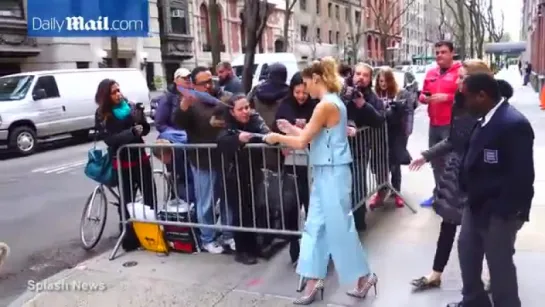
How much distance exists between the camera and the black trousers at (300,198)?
5.32 metres

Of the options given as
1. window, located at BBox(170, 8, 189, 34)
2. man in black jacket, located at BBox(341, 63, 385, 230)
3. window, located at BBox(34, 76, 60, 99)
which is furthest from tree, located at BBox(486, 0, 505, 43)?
man in black jacket, located at BBox(341, 63, 385, 230)

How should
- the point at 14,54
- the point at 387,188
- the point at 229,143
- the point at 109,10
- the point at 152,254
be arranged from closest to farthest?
the point at 229,143 < the point at 152,254 < the point at 387,188 < the point at 109,10 < the point at 14,54

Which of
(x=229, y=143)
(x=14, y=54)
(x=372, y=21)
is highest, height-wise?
(x=372, y=21)

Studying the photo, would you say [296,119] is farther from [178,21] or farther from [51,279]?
[178,21]

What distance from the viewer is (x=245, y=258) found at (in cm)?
548

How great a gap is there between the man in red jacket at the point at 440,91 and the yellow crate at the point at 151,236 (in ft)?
9.42

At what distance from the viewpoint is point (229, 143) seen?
5023mm

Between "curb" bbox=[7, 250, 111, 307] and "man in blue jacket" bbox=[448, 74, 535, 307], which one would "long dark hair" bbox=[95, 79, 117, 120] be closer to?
"curb" bbox=[7, 250, 111, 307]

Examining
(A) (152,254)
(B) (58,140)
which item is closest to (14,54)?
(B) (58,140)

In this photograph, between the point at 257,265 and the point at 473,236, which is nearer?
the point at 473,236

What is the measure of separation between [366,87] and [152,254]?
8.97 ft

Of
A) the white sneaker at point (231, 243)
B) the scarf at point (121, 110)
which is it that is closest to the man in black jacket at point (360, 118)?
the white sneaker at point (231, 243)

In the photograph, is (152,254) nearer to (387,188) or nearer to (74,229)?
(74,229)

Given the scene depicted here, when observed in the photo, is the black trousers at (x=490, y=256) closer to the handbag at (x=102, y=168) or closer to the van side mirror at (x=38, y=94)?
the handbag at (x=102, y=168)
